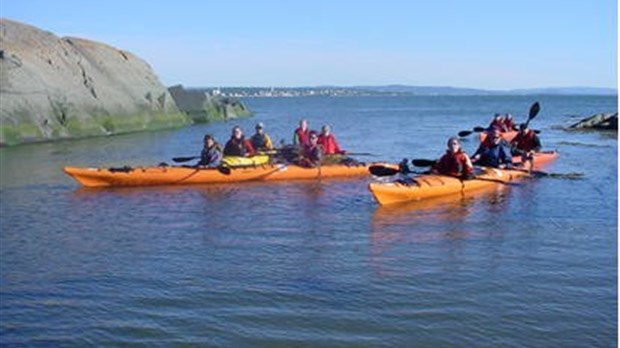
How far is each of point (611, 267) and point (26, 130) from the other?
25.9m

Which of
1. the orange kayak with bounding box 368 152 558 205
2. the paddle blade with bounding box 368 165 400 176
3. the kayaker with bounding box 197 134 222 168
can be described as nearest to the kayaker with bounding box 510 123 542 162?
the orange kayak with bounding box 368 152 558 205

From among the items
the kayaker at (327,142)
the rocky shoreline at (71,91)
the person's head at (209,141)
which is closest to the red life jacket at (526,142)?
the kayaker at (327,142)

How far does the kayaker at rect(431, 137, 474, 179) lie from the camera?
1556cm

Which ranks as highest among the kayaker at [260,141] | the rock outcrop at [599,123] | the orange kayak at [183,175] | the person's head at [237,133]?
the person's head at [237,133]

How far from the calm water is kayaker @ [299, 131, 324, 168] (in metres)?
1.13

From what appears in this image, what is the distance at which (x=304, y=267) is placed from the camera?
9.98m

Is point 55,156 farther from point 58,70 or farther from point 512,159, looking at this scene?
point 512,159

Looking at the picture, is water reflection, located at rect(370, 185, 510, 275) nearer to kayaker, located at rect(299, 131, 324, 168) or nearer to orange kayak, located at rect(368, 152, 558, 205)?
orange kayak, located at rect(368, 152, 558, 205)

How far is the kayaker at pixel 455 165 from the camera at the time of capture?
613 inches

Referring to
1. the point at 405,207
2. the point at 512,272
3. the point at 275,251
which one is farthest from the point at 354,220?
the point at 512,272

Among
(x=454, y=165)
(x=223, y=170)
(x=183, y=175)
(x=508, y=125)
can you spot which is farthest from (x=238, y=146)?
(x=508, y=125)

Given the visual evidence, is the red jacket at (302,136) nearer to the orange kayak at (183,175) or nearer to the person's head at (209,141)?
the orange kayak at (183,175)

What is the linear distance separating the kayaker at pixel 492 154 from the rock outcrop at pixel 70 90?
19.0 metres

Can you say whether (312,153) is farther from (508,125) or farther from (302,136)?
(508,125)
